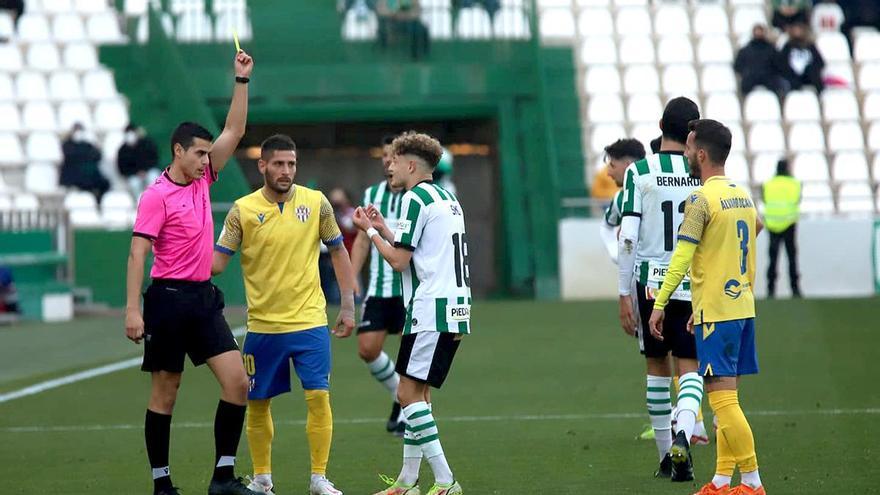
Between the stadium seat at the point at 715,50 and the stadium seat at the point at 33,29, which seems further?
the stadium seat at the point at 715,50

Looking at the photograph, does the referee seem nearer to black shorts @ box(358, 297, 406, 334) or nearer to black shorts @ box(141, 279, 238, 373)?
black shorts @ box(141, 279, 238, 373)

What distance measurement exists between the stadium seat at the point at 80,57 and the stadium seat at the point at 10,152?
1931 mm

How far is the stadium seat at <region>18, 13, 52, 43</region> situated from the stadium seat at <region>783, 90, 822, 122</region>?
40.9 feet

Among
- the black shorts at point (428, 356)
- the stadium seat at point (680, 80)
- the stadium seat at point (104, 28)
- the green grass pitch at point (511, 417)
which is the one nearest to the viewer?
the black shorts at point (428, 356)

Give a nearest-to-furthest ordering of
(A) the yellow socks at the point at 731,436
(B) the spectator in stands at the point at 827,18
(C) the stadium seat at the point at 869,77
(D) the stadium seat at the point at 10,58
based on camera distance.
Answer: (A) the yellow socks at the point at 731,436, (D) the stadium seat at the point at 10,58, (C) the stadium seat at the point at 869,77, (B) the spectator in stands at the point at 827,18

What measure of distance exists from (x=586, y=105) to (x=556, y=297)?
183 inches

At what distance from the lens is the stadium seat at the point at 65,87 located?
24.6m

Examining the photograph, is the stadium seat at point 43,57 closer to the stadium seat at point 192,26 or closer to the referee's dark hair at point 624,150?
the stadium seat at point 192,26

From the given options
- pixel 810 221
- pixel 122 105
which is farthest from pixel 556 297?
pixel 122 105

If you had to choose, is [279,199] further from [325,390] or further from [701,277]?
[701,277]

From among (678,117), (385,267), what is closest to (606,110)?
(385,267)

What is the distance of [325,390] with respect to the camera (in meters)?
8.00

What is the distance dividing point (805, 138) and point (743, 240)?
1820cm

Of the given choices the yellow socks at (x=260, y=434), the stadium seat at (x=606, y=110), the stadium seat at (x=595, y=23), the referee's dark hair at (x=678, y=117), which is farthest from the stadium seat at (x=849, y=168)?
the yellow socks at (x=260, y=434)
